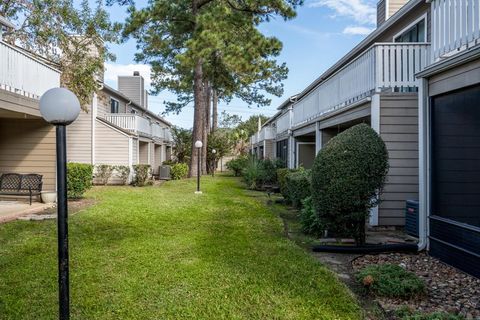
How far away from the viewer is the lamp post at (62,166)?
9.87 feet

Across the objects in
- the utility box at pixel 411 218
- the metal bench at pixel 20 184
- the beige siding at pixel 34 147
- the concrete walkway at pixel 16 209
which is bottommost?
the concrete walkway at pixel 16 209

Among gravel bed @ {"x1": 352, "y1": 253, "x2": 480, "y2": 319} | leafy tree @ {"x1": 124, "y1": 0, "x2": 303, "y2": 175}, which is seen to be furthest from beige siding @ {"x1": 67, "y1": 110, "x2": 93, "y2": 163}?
gravel bed @ {"x1": 352, "y1": 253, "x2": 480, "y2": 319}

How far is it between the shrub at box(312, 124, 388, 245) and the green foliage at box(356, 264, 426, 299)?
1415 millimetres

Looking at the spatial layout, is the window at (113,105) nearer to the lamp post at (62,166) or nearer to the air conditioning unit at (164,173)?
the air conditioning unit at (164,173)

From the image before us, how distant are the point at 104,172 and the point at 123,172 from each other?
2.89 ft

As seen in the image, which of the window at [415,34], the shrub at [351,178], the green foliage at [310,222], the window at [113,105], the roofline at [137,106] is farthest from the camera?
the window at [113,105]

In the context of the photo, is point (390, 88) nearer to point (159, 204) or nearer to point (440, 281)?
point (440, 281)

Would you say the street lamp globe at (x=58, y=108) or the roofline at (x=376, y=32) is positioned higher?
the roofline at (x=376, y=32)

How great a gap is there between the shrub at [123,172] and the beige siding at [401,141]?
541 inches

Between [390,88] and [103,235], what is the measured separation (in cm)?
637

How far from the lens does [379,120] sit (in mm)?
7543

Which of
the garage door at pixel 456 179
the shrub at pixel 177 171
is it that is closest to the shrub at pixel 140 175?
the shrub at pixel 177 171

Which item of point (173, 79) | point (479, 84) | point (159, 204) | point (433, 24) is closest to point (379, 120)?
point (433, 24)

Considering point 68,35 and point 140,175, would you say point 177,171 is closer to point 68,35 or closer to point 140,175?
point 140,175
